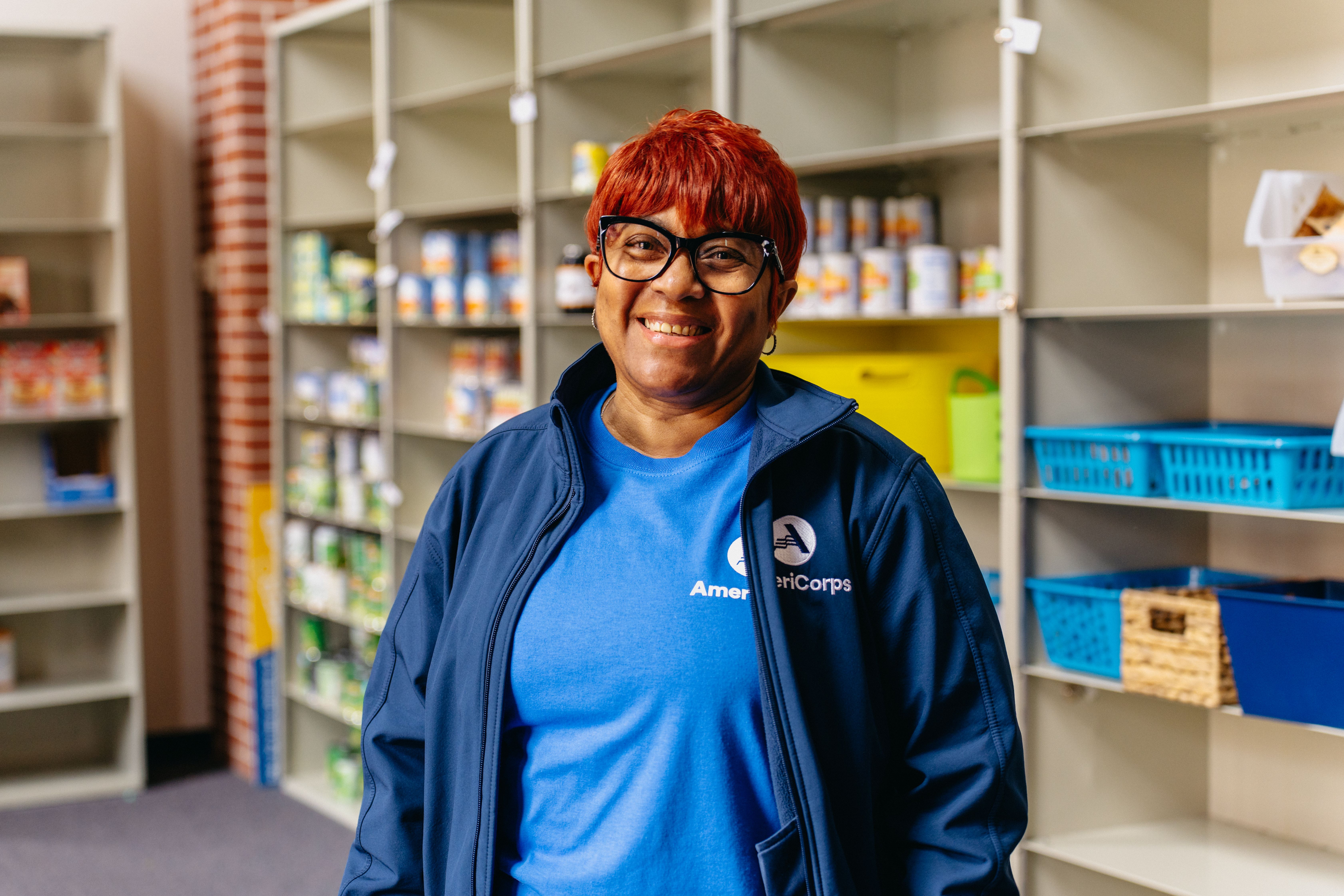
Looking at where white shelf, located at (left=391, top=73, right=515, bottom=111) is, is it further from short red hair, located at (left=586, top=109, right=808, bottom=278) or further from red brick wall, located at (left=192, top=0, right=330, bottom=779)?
short red hair, located at (left=586, top=109, right=808, bottom=278)

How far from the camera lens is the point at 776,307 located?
1445 millimetres

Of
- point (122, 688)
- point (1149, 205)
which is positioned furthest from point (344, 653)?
point (1149, 205)

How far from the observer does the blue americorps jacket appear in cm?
131

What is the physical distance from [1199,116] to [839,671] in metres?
1.66

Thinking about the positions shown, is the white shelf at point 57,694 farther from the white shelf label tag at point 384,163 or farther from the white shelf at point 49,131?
the white shelf label tag at point 384,163

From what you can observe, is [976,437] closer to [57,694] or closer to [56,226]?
[56,226]

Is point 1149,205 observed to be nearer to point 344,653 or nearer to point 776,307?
point 776,307

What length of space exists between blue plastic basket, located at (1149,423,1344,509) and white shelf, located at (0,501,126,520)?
12.5 ft

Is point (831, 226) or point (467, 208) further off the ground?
point (467, 208)

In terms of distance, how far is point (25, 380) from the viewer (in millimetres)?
4863

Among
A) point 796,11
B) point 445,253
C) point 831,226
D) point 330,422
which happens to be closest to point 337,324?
point 330,422

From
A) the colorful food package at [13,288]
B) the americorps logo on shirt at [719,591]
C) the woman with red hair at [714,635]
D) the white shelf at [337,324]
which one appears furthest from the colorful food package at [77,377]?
the americorps logo on shirt at [719,591]

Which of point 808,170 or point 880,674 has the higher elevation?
point 808,170

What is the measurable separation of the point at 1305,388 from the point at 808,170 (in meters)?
1.20
